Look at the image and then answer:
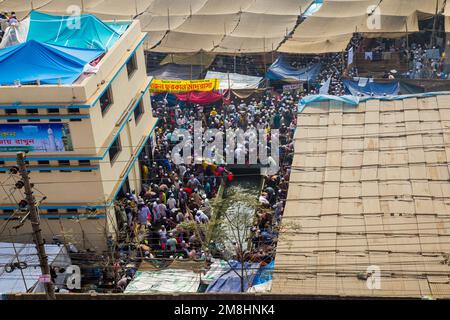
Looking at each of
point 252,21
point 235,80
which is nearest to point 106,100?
point 235,80

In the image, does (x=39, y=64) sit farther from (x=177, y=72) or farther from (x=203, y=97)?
(x=177, y=72)

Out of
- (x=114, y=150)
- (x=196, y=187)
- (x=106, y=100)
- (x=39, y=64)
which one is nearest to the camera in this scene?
(x=39, y=64)

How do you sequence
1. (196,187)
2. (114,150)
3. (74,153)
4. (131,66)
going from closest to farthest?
(74,153) < (114,150) < (196,187) < (131,66)

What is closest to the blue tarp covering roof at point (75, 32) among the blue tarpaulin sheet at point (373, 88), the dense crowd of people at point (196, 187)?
the dense crowd of people at point (196, 187)

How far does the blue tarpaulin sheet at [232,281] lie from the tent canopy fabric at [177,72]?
536 inches

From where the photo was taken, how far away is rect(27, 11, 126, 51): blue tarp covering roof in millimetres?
23016

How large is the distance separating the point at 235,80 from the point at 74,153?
10.9 meters

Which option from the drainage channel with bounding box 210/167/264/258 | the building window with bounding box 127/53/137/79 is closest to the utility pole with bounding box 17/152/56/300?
the drainage channel with bounding box 210/167/264/258

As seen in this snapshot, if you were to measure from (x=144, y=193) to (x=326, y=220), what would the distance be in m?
7.93

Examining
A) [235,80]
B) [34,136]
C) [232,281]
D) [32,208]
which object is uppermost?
[32,208]

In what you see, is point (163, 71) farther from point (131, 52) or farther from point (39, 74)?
point (39, 74)

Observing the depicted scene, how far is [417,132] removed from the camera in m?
20.0

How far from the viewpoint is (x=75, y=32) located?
77.3 ft

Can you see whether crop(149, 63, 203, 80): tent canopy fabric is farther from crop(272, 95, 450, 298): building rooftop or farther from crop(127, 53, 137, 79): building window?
crop(272, 95, 450, 298): building rooftop
